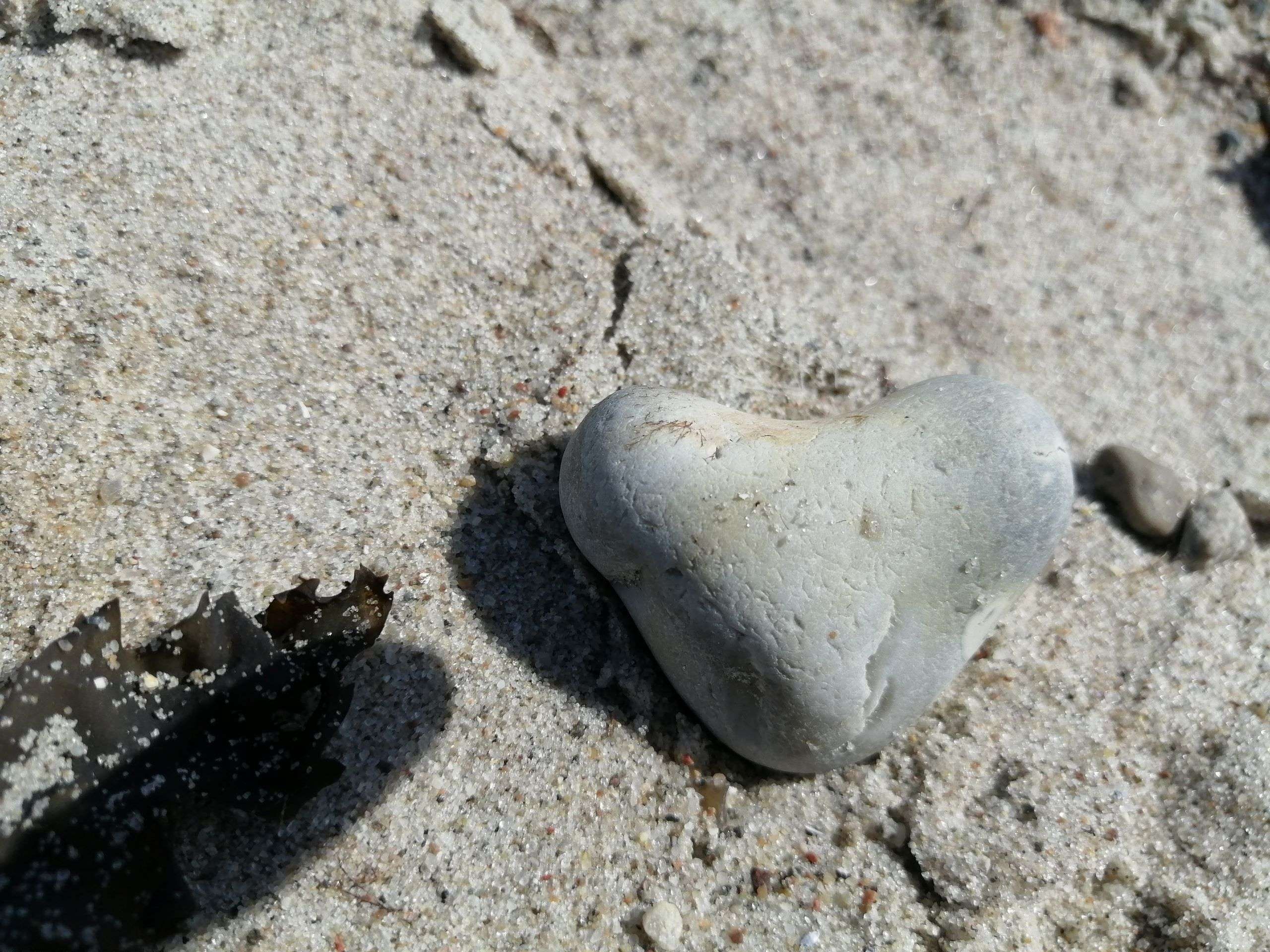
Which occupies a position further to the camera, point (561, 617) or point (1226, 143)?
point (1226, 143)

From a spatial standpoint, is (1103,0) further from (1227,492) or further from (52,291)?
(52,291)

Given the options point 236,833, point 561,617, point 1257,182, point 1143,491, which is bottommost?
point 236,833

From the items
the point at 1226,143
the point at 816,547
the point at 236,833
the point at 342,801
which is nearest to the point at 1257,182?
the point at 1226,143

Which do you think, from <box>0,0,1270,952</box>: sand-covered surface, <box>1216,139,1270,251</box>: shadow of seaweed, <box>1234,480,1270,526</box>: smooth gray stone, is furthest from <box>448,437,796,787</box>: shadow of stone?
<box>1216,139,1270,251</box>: shadow of seaweed

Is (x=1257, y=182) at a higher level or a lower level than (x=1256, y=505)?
higher

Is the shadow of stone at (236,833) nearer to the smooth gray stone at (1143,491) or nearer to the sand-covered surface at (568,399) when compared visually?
the sand-covered surface at (568,399)

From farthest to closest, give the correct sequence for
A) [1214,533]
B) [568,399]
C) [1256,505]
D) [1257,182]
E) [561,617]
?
1. [1257,182]
2. [1256,505]
3. [1214,533]
4. [568,399]
5. [561,617]

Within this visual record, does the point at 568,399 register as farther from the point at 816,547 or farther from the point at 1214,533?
the point at 1214,533
